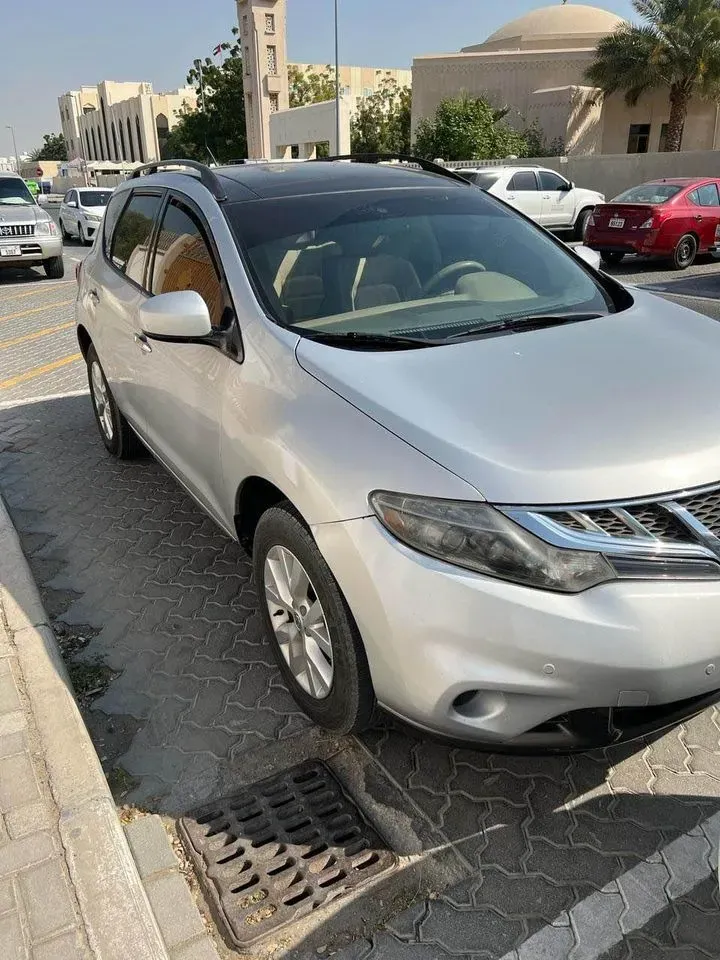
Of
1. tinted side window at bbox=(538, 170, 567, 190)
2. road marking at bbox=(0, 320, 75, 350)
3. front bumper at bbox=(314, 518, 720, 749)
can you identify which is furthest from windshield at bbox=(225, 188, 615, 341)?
tinted side window at bbox=(538, 170, 567, 190)

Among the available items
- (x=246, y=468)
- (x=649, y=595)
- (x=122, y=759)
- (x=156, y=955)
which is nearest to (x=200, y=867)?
(x=156, y=955)

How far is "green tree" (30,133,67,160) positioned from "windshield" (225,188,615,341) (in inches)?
6067

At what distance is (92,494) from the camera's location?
4984 millimetres

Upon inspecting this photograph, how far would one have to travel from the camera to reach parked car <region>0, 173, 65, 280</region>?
549 inches

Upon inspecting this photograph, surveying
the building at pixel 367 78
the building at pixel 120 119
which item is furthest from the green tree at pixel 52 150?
the building at pixel 367 78

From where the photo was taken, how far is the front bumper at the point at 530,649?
1984 mm

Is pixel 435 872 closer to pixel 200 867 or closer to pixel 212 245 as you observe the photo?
pixel 200 867

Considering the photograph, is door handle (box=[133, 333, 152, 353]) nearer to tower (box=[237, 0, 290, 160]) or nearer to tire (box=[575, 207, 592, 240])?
tire (box=[575, 207, 592, 240])

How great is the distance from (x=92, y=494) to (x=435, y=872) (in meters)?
3.45

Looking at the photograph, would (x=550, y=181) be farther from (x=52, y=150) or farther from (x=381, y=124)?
(x=52, y=150)

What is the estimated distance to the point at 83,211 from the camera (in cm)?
2166

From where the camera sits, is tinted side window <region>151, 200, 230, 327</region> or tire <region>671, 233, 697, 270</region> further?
tire <region>671, 233, 697, 270</region>

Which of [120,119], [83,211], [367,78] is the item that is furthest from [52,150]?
[83,211]

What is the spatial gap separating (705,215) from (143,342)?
13174mm
